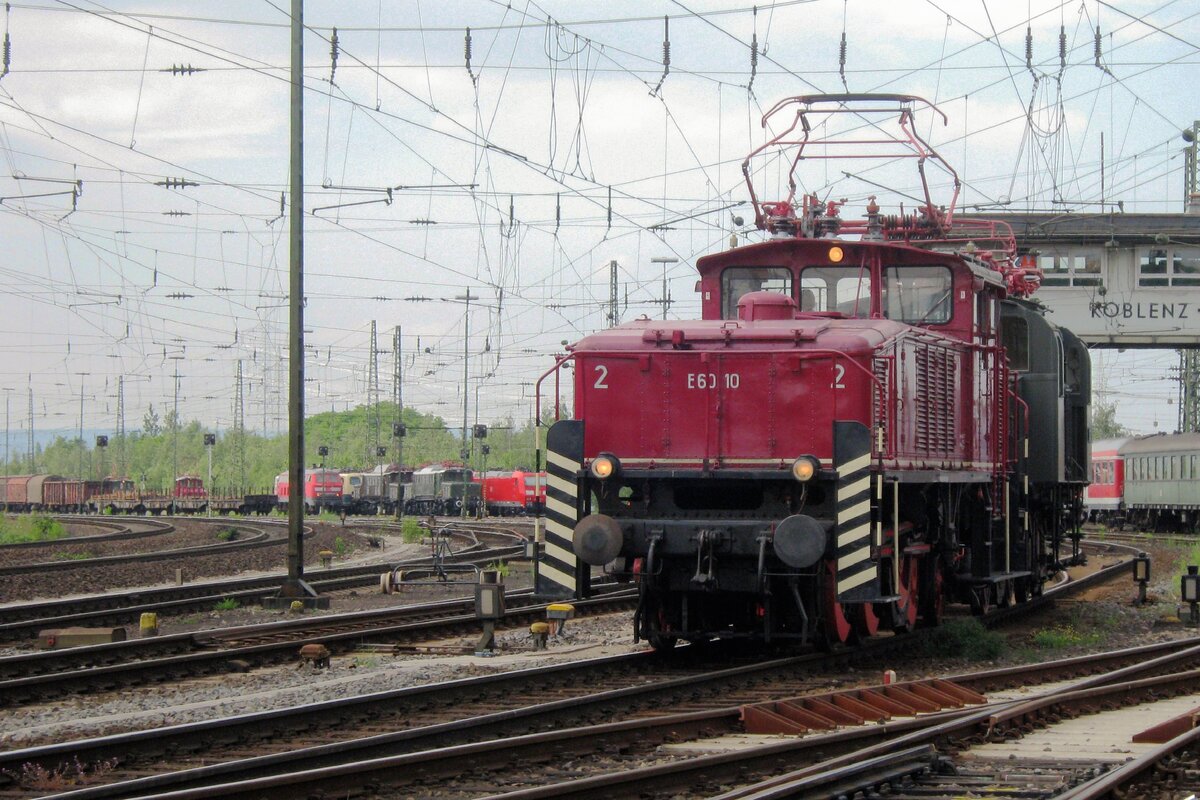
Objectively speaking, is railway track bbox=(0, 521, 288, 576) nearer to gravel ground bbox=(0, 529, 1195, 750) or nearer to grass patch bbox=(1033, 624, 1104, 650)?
gravel ground bbox=(0, 529, 1195, 750)

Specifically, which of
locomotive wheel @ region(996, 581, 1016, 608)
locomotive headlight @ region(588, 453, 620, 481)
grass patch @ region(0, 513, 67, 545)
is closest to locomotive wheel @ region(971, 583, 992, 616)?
locomotive wheel @ region(996, 581, 1016, 608)

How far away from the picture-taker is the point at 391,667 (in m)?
12.9

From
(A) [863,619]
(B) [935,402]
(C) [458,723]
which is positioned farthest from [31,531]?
(C) [458,723]

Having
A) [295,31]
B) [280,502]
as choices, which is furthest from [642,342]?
[280,502]

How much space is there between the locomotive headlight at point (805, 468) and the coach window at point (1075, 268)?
125 ft

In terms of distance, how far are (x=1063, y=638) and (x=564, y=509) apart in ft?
19.9

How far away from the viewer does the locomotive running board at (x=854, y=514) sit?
11391mm

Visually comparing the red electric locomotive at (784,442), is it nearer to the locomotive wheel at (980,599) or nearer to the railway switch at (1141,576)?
the locomotive wheel at (980,599)

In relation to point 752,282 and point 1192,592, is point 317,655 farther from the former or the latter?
point 1192,592

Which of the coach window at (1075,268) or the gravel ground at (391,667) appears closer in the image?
the gravel ground at (391,667)

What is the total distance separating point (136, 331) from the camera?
188 feet

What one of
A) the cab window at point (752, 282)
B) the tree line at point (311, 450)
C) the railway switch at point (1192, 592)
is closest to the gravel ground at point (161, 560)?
the cab window at point (752, 282)

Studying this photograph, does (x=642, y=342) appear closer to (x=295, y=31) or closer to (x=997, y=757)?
(x=997, y=757)

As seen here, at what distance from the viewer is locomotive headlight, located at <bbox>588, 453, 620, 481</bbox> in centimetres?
1181
